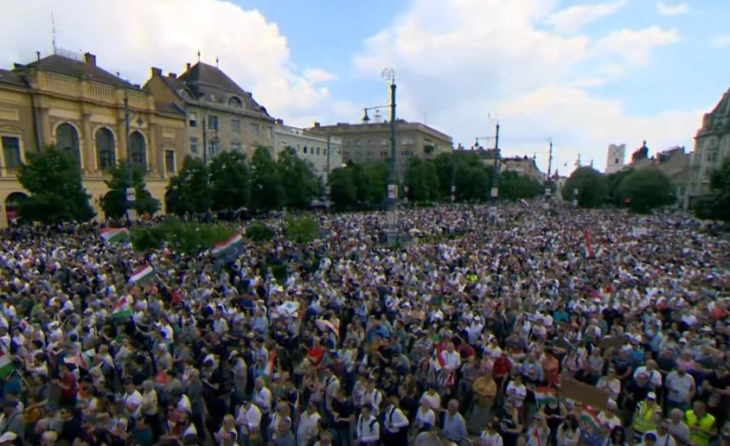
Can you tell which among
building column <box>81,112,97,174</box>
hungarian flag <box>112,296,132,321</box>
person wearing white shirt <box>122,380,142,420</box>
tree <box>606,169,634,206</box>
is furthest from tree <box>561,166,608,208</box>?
person wearing white shirt <box>122,380,142,420</box>

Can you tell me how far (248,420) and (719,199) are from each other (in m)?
45.9

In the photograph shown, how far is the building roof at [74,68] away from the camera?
38.1 metres

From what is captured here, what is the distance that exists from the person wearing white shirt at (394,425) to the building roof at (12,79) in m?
40.0

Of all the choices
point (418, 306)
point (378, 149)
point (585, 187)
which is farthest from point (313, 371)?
point (378, 149)

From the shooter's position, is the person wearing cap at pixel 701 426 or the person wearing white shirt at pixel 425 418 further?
the person wearing white shirt at pixel 425 418

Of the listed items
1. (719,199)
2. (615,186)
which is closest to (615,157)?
(615,186)

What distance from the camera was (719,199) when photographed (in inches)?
1537

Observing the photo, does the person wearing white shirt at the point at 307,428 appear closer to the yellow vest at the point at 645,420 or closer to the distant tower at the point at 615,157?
the yellow vest at the point at 645,420

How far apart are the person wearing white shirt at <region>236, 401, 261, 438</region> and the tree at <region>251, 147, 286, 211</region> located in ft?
119

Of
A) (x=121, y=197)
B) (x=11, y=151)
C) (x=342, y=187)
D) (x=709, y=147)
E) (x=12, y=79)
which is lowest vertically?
(x=121, y=197)

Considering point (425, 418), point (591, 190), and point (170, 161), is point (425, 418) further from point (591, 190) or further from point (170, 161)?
point (591, 190)

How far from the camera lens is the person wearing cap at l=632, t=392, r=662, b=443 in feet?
20.1

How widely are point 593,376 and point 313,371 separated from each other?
463 cm

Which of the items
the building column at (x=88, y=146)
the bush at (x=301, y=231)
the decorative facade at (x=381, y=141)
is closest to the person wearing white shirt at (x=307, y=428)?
the bush at (x=301, y=231)
